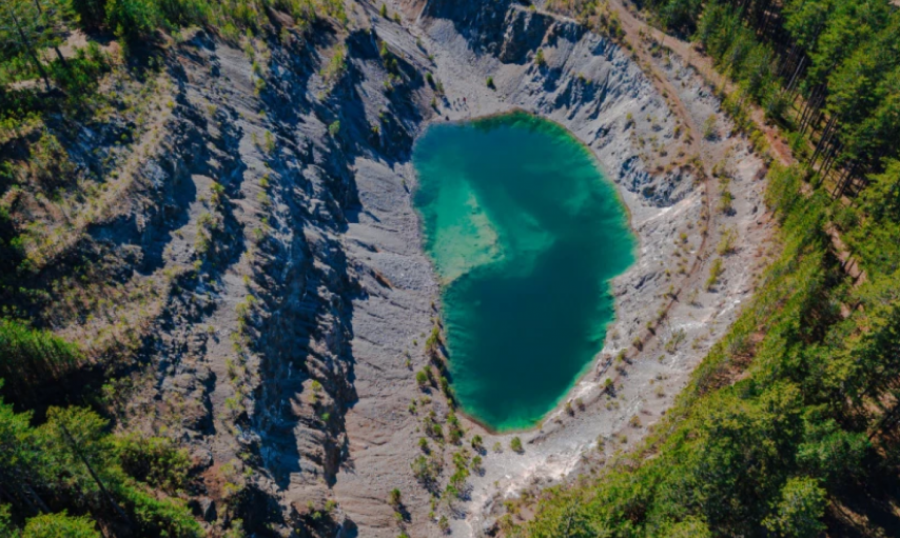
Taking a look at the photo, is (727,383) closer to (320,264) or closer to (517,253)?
(517,253)

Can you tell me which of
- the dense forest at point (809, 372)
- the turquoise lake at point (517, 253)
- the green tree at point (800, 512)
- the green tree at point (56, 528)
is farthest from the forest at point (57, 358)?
the green tree at point (800, 512)

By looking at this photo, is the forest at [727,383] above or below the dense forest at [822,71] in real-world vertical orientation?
below

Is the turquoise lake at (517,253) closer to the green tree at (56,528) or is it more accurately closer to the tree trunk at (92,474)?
the tree trunk at (92,474)

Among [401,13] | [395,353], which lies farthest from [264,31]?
[395,353]

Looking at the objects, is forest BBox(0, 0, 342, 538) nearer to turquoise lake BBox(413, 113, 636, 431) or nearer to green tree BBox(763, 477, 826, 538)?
turquoise lake BBox(413, 113, 636, 431)

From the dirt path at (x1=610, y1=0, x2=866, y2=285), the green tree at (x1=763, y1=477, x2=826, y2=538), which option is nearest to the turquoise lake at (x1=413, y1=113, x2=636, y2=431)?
the dirt path at (x1=610, y1=0, x2=866, y2=285)
